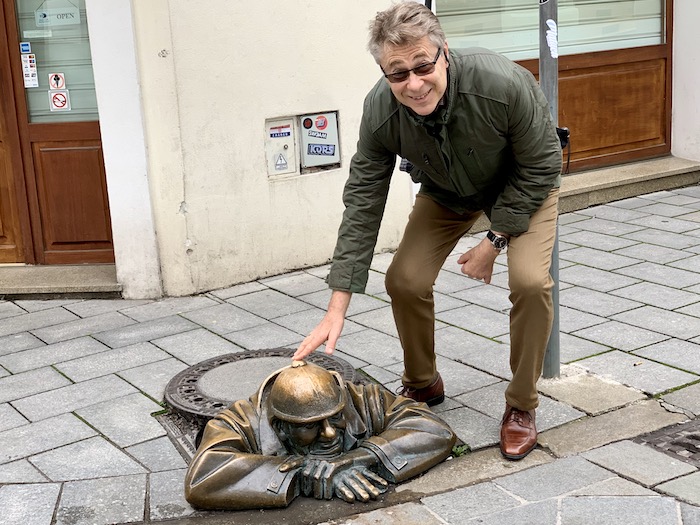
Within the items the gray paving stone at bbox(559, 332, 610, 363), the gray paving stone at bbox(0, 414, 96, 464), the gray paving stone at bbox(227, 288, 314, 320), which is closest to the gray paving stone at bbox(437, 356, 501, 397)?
the gray paving stone at bbox(559, 332, 610, 363)

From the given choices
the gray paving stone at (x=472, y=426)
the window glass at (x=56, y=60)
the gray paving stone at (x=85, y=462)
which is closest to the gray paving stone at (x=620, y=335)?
the gray paving stone at (x=472, y=426)

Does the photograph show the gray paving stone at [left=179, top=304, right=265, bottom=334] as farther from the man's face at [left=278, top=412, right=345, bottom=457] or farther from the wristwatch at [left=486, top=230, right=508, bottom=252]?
the wristwatch at [left=486, top=230, right=508, bottom=252]

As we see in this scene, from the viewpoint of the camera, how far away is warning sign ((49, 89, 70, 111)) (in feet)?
22.6

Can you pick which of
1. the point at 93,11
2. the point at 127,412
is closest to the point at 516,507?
the point at 127,412

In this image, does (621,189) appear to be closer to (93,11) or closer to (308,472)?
(93,11)

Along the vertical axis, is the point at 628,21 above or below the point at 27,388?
above

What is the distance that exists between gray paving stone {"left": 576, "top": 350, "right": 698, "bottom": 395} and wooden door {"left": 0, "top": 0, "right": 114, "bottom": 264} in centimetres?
356

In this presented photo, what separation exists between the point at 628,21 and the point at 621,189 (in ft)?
5.30

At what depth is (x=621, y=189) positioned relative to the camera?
28.1ft

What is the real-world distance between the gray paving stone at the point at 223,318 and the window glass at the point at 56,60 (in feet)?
5.54

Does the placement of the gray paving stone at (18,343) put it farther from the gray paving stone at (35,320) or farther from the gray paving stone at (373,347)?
the gray paving stone at (373,347)

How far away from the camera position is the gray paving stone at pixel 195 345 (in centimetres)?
546

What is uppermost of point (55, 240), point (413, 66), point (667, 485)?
point (413, 66)

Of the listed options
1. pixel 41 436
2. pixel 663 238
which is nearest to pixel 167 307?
pixel 41 436
